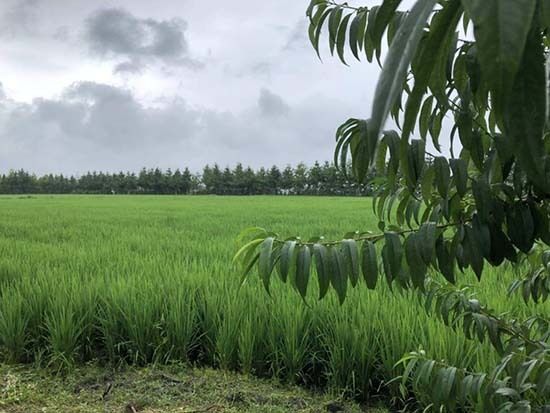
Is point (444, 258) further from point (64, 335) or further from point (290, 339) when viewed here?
point (64, 335)

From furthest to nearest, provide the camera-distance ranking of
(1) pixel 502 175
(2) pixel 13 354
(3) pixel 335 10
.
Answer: (2) pixel 13 354, (3) pixel 335 10, (1) pixel 502 175

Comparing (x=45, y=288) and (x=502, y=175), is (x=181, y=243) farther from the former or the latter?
(x=502, y=175)

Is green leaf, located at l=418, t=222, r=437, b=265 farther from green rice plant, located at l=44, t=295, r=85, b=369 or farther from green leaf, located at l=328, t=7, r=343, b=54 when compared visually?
green rice plant, located at l=44, t=295, r=85, b=369

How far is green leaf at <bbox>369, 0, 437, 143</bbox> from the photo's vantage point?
0.25 m

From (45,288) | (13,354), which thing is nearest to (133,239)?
(45,288)

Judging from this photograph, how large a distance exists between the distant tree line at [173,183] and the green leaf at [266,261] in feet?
169

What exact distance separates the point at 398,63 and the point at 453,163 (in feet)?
1.64

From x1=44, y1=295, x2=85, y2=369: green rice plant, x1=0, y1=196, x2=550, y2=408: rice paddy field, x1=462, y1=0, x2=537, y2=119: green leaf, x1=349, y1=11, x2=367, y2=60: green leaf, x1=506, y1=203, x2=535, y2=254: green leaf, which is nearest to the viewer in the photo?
x1=462, y1=0, x2=537, y2=119: green leaf

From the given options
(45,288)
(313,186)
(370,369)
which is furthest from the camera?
(313,186)

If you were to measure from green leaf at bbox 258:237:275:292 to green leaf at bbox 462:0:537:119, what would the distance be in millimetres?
534

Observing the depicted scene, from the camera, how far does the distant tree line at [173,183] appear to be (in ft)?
177

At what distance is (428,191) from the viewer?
0.76 metres

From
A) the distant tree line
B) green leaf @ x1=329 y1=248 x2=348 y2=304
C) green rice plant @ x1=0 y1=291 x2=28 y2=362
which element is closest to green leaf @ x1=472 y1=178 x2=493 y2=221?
green leaf @ x1=329 y1=248 x2=348 y2=304

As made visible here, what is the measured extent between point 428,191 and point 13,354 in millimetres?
2688
